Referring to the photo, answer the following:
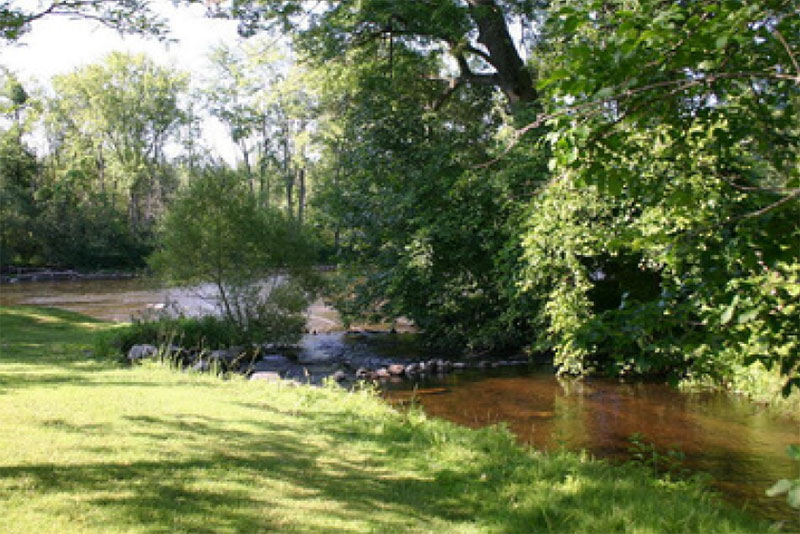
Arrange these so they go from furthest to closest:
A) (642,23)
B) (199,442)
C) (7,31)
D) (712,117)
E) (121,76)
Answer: (121,76) → (7,31) → (199,442) → (712,117) → (642,23)

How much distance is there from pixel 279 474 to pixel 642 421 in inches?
245

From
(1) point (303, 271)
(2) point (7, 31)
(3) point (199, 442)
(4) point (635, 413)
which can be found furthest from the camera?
(1) point (303, 271)

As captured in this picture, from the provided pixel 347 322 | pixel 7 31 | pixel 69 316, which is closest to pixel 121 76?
pixel 69 316

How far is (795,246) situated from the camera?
10.1 ft

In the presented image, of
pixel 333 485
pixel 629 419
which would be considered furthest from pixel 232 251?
pixel 333 485

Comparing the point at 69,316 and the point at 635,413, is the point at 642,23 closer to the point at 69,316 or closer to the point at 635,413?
the point at 635,413

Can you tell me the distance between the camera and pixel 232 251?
1473 centimetres

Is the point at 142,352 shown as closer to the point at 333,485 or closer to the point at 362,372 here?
the point at 362,372

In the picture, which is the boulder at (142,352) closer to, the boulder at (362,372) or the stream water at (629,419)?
the boulder at (362,372)

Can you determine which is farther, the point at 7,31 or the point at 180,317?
the point at 180,317

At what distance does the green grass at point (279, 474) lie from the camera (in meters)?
4.32

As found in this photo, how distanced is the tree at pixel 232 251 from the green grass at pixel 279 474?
6.38m

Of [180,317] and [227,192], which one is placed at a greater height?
[227,192]

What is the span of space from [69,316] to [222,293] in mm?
5096
